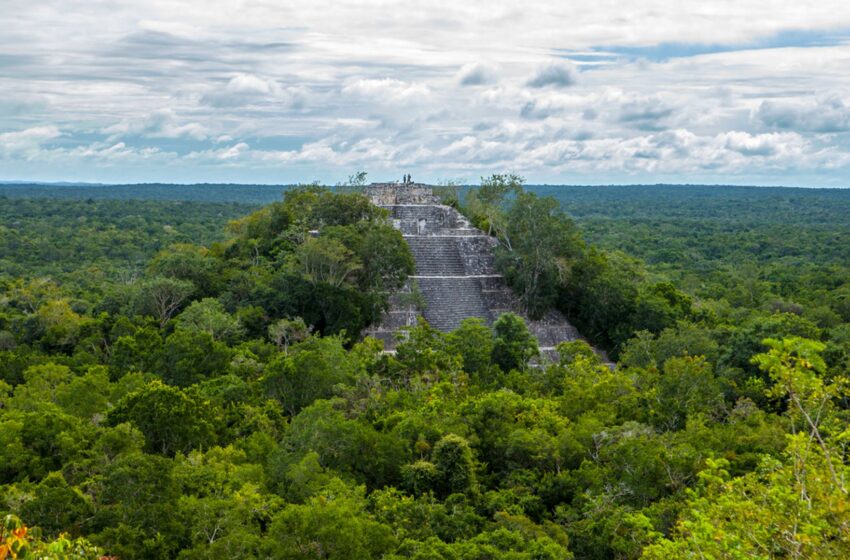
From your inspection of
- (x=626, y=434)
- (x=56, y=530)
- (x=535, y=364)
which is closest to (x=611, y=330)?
(x=535, y=364)

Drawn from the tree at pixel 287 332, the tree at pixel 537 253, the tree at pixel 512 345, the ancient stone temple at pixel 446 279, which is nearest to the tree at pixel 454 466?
the tree at pixel 512 345

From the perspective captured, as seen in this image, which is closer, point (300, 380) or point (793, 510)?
point (793, 510)

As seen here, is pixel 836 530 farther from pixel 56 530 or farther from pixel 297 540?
pixel 56 530

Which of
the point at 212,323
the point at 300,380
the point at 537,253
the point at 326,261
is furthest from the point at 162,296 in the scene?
the point at 537,253

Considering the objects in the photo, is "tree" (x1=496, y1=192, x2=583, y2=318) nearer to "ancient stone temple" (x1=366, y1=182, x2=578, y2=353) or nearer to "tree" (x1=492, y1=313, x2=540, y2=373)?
"ancient stone temple" (x1=366, y1=182, x2=578, y2=353)

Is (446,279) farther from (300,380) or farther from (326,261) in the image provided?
(300,380)
